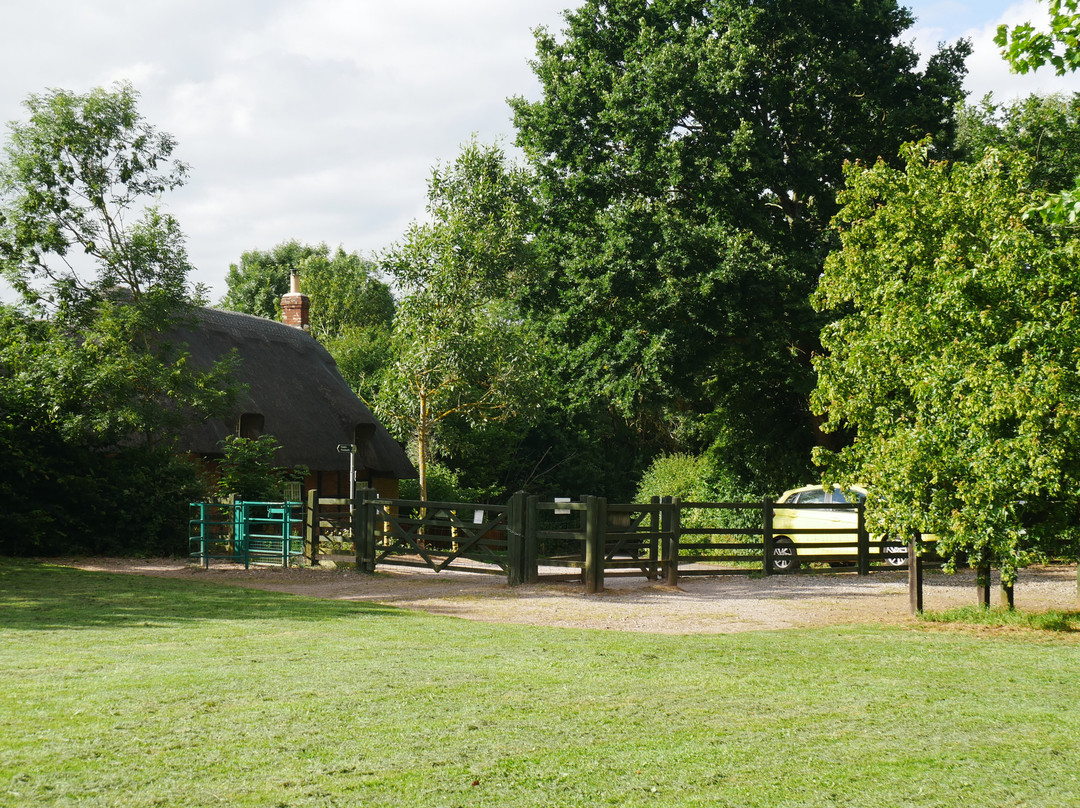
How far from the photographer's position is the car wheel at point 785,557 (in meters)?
18.2

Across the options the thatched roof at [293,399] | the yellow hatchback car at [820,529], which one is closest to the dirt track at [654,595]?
the yellow hatchback car at [820,529]

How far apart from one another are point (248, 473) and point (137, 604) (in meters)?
9.79

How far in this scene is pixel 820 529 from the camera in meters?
17.4

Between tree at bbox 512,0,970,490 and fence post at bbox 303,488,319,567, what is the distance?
8195 mm

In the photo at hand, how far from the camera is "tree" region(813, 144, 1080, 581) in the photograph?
1047 centimetres

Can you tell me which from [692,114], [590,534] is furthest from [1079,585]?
[692,114]

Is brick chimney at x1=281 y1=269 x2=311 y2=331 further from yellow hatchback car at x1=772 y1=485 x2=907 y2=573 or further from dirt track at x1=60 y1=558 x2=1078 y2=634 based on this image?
yellow hatchback car at x1=772 y1=485 x2=907 y2=573

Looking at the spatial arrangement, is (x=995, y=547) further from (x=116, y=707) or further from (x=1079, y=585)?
(x=116, y=707)

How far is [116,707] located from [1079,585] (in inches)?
485

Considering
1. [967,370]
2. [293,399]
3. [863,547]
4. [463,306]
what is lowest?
[863,547]

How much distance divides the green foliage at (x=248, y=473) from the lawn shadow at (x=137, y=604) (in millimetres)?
5492

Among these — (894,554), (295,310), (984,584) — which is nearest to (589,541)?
(984,584)

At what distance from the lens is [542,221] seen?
25.6m

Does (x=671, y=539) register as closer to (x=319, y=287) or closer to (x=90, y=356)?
(x=90, y=356)
